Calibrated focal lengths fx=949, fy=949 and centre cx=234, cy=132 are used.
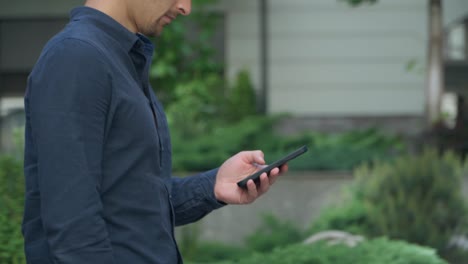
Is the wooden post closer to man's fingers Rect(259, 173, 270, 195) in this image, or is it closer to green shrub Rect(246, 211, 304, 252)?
green shrub Rect(246, 211, 304, 252)

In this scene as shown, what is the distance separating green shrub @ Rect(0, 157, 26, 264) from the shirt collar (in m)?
1.48

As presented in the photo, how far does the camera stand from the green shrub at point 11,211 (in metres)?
3.28

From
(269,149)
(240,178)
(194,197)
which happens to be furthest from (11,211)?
(269,149)

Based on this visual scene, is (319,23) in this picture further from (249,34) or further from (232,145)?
(232,145)

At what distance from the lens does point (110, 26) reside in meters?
1.99

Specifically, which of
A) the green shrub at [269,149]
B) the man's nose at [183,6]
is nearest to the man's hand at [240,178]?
the man's nose at [183,6]

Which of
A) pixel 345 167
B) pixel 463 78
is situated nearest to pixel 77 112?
pixel 345 167

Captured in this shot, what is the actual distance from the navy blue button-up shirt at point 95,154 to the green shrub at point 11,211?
136cm

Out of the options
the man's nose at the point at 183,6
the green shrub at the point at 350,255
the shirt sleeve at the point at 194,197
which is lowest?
the green shrub at the point at 350,255

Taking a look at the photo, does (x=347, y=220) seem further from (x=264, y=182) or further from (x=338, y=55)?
(x=338, y=55)

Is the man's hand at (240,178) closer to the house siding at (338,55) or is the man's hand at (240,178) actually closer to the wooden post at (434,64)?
the wooden post at (434,64)

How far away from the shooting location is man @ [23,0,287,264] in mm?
1791

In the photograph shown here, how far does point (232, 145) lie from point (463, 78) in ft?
36.1

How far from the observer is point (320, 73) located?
16.3 metres
